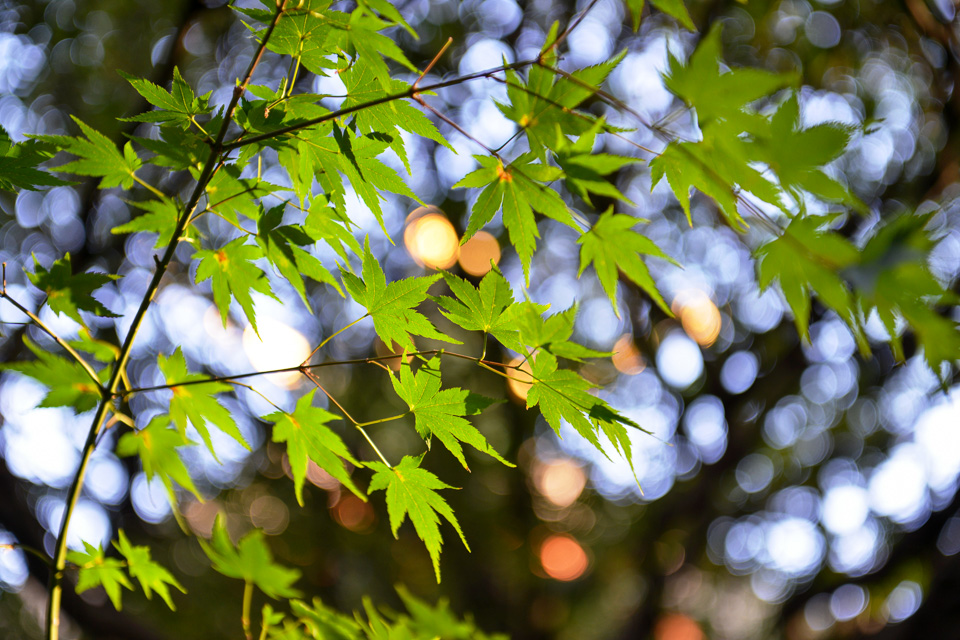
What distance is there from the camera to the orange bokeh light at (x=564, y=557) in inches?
165

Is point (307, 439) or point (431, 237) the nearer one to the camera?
point (307, 439)

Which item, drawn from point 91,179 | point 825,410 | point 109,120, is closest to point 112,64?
point 109,120

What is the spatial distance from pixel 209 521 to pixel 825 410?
5.09m

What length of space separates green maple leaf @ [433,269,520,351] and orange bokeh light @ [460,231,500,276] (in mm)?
2953

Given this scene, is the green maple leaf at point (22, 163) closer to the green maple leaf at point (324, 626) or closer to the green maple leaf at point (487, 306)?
the green maple leaf at point (487, 306)

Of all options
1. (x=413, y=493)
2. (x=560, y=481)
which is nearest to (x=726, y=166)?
(x=413, y=493)

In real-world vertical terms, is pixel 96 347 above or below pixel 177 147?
below

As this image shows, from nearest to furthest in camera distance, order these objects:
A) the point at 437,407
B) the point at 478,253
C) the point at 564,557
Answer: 1. the point at 437,407
2. the point at 478,253
3. the point at 564,557

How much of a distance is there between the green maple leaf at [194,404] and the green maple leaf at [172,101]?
0.92ft

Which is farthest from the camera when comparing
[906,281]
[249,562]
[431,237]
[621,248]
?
[431,237]

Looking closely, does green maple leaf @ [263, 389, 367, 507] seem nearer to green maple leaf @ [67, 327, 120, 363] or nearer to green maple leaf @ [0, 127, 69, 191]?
green maple leaf @ [67, 327, 120, 363]

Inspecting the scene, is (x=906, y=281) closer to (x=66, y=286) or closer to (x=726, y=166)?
(x=726, y=166)

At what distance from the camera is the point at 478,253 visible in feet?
12.6

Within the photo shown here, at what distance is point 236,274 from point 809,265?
658 mm
